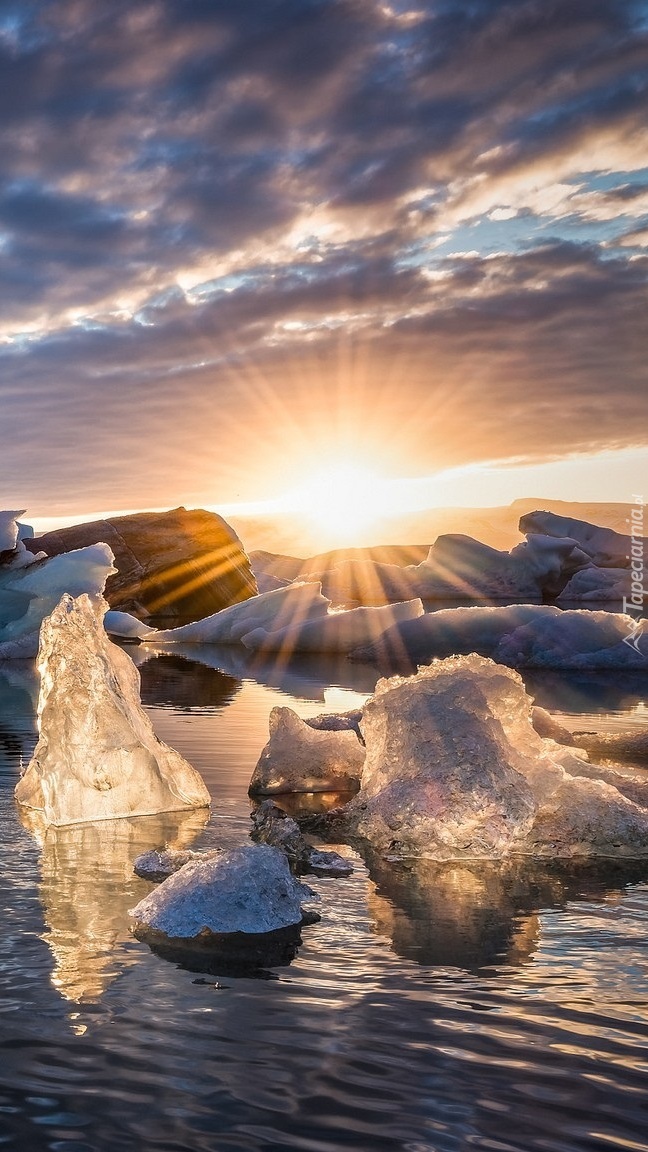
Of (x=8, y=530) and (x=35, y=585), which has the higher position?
(x=8, y=530)

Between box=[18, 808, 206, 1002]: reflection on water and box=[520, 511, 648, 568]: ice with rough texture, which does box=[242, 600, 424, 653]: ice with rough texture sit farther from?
box=[520, 511, 648, 568]: ice with rough texture

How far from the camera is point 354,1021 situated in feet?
15.6

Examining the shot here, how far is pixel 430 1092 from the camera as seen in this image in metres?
4.09

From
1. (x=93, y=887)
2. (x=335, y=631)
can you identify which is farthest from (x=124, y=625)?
(x=93, y=887)

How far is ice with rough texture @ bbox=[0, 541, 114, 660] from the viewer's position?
3127cm

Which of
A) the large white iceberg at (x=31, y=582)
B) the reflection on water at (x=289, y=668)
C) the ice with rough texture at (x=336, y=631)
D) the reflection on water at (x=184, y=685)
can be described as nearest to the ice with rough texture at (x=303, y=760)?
the reflection on water at (x=184, y=685)

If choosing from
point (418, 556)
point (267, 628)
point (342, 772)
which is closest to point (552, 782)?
point (342, 772)

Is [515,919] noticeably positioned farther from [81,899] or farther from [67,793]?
[67,793]

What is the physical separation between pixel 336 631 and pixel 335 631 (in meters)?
0.03

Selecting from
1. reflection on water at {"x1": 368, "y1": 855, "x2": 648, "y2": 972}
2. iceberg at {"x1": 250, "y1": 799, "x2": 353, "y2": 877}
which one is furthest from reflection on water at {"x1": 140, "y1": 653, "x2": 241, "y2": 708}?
reflection on water at {"x1": 368, "y1": 855, "x2": 648, "y2": 972}

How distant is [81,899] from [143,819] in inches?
114

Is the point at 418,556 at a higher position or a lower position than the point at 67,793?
higher

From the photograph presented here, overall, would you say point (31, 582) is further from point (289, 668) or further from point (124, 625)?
point (124, 625)

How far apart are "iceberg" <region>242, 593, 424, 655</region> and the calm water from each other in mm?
22865
